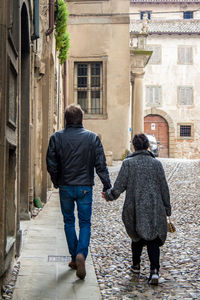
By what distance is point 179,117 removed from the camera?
38.0 metres

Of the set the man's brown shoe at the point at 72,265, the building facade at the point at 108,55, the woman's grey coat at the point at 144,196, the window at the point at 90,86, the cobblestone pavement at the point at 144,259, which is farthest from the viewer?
the window at the point at 90,86

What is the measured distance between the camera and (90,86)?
66.9 feet

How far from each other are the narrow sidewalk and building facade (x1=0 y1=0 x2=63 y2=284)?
0.23 m

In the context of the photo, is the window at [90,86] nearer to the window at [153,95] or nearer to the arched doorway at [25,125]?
the arched doorway at [25,125]

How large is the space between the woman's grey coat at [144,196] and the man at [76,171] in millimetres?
226

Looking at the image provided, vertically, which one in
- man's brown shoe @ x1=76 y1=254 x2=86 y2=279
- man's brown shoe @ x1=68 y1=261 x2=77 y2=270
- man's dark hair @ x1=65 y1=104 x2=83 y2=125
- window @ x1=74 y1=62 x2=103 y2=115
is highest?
window @ x1=74 y1=62 x2=103 y2=115

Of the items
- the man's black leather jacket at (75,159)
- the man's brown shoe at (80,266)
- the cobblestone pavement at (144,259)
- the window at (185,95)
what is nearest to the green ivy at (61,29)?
the cobblestone pavement at (144,259)

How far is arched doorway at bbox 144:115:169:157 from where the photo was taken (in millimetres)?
37969

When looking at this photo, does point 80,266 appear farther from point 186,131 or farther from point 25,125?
point 186,131

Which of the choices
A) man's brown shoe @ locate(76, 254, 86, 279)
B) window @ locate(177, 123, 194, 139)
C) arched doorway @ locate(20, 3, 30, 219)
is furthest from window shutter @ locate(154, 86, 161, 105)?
man's brown shoe @ locate(76, 254, 86, 279)

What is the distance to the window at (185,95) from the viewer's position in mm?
37969

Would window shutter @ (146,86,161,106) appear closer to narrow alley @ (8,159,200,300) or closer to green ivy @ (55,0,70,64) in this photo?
green ivy @ (55,0,70,64)

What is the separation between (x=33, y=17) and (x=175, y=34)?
3284 cm

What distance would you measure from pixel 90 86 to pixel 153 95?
18074mm
